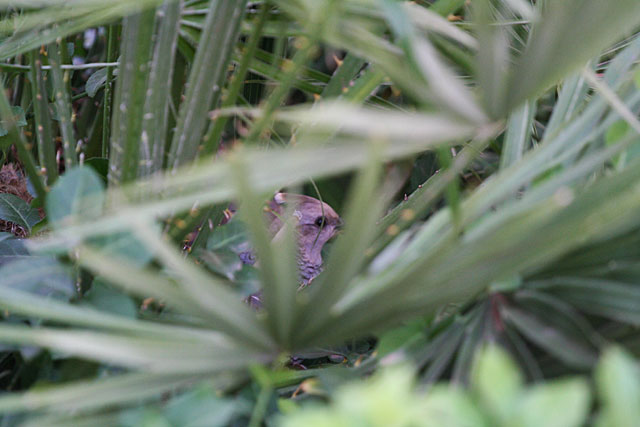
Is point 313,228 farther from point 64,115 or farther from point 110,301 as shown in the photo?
point 110,301

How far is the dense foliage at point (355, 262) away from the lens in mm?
403

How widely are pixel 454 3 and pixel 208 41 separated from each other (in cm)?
28

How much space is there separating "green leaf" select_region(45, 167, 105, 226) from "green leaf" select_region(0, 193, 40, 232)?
0.36 meters

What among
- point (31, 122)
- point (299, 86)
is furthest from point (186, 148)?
point (31, 122)

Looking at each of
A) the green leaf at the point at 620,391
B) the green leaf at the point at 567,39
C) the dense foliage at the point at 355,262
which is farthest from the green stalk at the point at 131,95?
the green leaf at the point at 620,391

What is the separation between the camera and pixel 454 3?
674mm

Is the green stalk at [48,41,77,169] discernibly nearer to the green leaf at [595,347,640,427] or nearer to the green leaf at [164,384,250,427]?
the green leaf at [164,384,250,427]

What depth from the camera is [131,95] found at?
63cm

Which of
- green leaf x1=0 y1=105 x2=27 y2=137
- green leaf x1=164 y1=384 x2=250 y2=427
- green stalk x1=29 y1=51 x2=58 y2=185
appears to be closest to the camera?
green leaf x1=164 y1=384 x2=250 y2=427

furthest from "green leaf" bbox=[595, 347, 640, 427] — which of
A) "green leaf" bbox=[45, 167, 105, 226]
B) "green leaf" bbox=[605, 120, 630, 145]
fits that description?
"green leaf" bbox=[45, 167, 105, 226]

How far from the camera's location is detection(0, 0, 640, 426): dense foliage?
0.40 meters

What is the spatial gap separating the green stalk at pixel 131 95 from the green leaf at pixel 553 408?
454 mm

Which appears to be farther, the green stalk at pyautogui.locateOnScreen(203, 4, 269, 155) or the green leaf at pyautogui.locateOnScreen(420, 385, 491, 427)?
the green stalk at pyautogui.locateOnScreen(203, 4, 269, 155)

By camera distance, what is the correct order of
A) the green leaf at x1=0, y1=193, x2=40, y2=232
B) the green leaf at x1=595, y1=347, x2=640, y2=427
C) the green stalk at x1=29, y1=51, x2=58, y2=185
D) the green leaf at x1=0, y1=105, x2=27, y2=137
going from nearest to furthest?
the green leaf at x1=595, y1=347, x2=640, y2=427 → the green stalk at x1=29, y1=51, x2=58, y2=185 → the green leaf at x1=0, y1=193, x2=40, y2=232 → the green leaf at x1=0, y1=105, x2=27, y2=137
